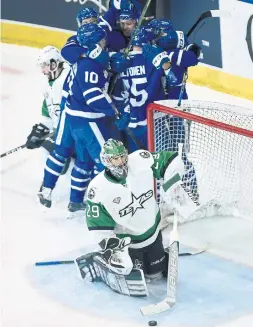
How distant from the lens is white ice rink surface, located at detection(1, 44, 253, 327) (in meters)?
3.90

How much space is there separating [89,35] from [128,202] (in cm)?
96

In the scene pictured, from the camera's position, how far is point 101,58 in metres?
4.55

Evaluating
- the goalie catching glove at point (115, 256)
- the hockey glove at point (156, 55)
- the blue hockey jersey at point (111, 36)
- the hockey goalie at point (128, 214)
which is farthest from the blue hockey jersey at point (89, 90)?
the goalie catching glove at point (115, 256)

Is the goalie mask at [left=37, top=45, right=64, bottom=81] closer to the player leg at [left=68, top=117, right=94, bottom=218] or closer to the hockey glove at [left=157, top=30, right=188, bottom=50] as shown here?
the player leg at [left=68, top=117, right=94, bottom=218]

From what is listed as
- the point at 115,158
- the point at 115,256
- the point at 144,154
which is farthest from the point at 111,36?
the point at 115,256

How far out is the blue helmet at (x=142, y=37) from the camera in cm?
464

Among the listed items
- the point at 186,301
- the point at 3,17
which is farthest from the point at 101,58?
the point at 3,17

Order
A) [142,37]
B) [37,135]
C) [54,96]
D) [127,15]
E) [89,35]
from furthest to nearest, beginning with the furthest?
[37,135]
[54,96]
[127,15]
[142,37]
[89,35]

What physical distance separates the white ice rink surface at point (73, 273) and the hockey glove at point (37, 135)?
0.22 m

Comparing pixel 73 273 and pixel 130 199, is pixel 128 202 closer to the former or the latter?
pixel 130 199

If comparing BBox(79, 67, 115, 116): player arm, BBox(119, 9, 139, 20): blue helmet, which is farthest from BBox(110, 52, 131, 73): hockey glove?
BBox(119, 9, 139, 20): blue helmet

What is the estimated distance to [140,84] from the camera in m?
4.73

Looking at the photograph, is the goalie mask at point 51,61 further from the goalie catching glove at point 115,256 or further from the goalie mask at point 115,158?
the goalie catching glove at point 115,256

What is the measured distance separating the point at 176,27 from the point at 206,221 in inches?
71.2
